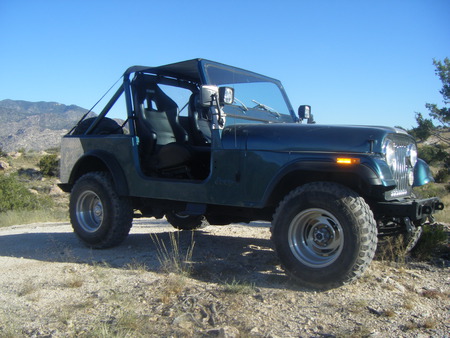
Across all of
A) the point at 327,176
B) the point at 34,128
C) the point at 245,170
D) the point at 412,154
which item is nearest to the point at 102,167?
the point at 245,170

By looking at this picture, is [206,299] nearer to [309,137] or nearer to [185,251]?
[309,137]

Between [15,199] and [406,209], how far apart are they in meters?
14.2

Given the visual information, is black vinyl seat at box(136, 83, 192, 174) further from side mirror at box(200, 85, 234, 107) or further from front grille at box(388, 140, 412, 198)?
front grille at box(388, 140, 412, 198)

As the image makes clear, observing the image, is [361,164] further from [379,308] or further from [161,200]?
[161,200]

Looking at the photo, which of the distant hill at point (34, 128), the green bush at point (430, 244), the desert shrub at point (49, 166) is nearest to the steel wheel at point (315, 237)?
the green bush at point (430, 244)

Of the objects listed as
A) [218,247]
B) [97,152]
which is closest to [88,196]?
[97,152]

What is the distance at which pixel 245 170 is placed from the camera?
15.3 ft

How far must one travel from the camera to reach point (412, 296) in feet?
12.7

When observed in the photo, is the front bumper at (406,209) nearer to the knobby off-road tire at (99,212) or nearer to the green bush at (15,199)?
the knobby off-road tire at (99,212)

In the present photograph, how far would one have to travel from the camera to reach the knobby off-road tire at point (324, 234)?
3936 mm

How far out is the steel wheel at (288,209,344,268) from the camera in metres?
4.15

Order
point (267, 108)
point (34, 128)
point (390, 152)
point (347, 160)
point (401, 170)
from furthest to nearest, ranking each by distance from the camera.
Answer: point (34, 128)
point (267, 108)
point (401, 170)
point (390, 152)
point (347, 160)

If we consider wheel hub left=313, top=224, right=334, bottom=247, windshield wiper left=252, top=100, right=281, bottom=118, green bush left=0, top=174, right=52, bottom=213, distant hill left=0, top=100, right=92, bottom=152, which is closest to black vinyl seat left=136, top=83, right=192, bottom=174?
windshield wiper left=252, top=100, right=281, bottom=118

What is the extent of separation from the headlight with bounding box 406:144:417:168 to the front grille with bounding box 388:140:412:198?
57 millimetres
